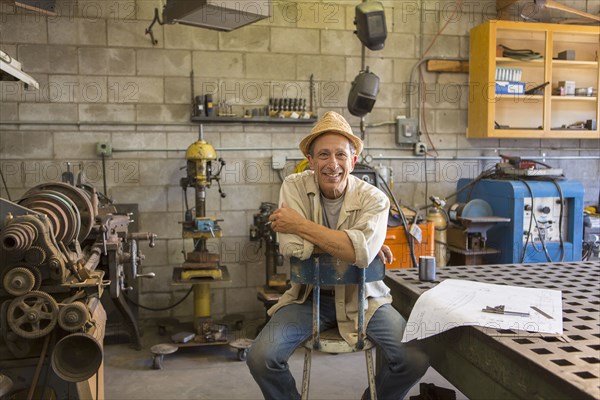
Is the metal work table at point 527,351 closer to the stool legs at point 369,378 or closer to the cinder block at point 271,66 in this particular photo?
the stool legs at point 369,378

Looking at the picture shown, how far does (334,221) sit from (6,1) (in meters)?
2.64

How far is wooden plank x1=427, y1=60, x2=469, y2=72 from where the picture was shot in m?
4.21

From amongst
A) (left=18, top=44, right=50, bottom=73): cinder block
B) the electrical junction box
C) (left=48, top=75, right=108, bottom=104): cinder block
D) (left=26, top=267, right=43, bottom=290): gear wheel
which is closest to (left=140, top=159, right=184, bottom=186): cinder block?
(left=48, top=75, right=108, bottom=104): cinder block

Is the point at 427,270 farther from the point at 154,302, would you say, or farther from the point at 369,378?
the point at 154,302

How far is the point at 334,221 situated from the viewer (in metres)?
2.14

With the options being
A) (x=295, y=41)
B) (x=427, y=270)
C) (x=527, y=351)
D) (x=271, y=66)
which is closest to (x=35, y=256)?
(x=427, y=270)

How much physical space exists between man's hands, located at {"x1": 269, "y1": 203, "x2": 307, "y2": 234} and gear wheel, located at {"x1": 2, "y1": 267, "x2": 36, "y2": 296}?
2.64 feet

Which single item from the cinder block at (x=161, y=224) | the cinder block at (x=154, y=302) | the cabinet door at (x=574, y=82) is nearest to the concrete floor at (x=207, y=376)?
the cinder block at (x=154, y=302)

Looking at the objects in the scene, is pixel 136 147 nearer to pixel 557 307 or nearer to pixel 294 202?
pixel 294 202

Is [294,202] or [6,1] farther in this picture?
[6,1]

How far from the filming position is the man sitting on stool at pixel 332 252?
1.87 meters

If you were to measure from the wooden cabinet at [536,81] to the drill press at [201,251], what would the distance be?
6.65 feet

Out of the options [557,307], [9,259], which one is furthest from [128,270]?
[557,307]

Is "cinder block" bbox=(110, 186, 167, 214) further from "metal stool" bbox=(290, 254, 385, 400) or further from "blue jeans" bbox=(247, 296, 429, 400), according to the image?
"metal stool" bbox=(290, 254, 385, 400)
